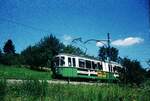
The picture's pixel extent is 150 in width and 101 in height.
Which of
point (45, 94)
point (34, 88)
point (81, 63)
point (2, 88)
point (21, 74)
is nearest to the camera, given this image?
point (2, 88)

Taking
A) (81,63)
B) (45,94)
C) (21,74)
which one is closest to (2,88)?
(45,94)

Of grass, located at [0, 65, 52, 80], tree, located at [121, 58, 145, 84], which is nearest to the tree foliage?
grass, located at [0, 65, 52, 80]

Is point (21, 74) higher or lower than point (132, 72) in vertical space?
lower

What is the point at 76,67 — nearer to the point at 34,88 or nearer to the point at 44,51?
the point at 34,88

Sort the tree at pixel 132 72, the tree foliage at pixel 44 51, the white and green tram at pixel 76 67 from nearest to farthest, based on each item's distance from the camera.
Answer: the tree at pixel 132 72, the white and green tram at pixel 76 67, the tree foliage at pixel 44 51

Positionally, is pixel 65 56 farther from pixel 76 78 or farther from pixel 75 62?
pixel 76 78

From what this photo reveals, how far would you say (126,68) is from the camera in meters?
19.8

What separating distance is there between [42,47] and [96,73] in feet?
109

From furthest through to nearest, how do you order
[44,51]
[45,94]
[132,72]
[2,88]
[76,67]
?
[44,51]
[76,67]
[132,72]
[45,94]
[2,88]

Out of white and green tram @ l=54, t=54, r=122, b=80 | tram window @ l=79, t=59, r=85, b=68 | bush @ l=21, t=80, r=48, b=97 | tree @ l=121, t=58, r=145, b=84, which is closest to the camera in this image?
bush @ l=21, t=80, r=48, b=97

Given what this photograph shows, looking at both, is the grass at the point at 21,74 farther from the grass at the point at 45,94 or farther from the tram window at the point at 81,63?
the tram window at the point at 81,63

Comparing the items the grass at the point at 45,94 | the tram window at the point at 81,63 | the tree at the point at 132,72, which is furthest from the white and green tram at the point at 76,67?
the grass at the point at 45,94

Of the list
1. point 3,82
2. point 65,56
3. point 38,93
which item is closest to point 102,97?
point 38,93

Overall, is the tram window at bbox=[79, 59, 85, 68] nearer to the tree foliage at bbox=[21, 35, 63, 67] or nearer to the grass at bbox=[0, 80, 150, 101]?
the grass at bbox=[0, 80, 150, 101]
